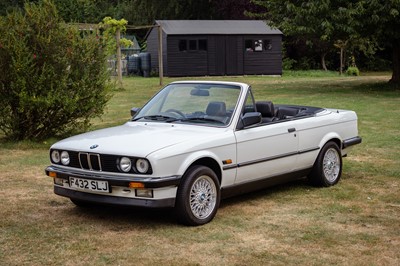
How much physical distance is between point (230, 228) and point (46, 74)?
6.98 m

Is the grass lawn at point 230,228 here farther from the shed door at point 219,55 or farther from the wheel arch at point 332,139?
the shed door at point 219,55

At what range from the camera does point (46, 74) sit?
1287 centimetres

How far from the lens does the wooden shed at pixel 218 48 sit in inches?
1608

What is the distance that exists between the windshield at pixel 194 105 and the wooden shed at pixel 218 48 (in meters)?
32.1

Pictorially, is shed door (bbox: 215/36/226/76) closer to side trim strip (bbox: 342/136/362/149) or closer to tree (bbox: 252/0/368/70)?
tree (bbox: 252/0/368/70)

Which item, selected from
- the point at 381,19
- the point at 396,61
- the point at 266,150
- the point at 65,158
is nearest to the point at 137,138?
the point at 65,158

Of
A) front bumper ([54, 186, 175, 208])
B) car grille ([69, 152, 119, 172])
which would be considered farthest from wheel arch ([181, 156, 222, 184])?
car grille ([69, 152, 119, 172])

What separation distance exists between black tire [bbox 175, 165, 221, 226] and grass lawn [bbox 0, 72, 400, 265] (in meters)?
0.12

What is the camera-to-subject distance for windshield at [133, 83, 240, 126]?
7.93 meters

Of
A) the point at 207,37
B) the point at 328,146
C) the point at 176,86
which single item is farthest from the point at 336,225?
the point at 207,37

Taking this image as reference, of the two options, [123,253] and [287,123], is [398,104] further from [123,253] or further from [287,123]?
[123,253]

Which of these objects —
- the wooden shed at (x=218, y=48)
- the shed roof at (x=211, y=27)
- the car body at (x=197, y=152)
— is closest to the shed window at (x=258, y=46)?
the wooden shed at (x=218, y=48)

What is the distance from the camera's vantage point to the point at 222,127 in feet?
25.2

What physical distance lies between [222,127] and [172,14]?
5049 centimetres
